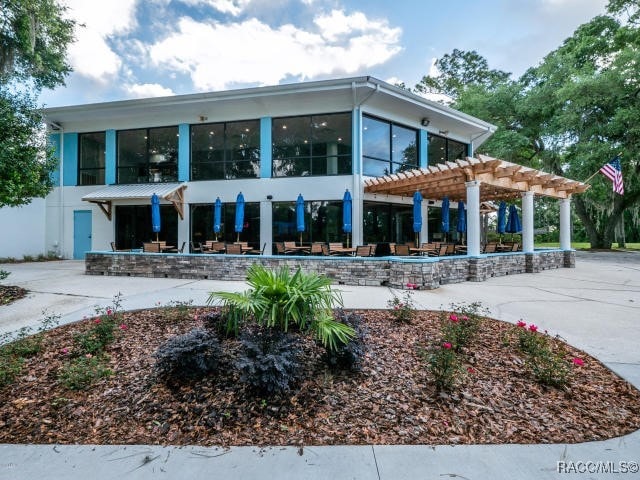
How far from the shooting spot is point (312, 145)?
12.6 meters

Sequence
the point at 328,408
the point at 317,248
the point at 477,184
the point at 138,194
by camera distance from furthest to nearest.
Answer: the point at 138,194 → the point at 317,248 → the point at 477,184 → the point at 328,408

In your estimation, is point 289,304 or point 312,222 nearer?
point 289,304

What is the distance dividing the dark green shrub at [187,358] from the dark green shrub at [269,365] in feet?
1.18

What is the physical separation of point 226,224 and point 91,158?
7685 millimetres

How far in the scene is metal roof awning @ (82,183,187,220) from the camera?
12.5 meters

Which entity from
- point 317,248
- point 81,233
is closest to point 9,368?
point 317,248

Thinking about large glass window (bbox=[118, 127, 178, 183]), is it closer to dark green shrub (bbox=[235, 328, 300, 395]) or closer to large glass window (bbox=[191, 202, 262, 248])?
large glass window (bbox=[191, 202, 262, 248])

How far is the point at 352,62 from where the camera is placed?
18.1 m

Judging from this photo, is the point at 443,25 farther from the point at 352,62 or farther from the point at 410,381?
the point at 410,381

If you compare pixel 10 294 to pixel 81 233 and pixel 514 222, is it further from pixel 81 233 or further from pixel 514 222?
pixel 514 222

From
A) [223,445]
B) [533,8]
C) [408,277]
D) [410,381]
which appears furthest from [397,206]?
[223,445]

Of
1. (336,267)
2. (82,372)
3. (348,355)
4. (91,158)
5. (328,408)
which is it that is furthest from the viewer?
(91,158)

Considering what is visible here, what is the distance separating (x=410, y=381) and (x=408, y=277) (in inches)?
188

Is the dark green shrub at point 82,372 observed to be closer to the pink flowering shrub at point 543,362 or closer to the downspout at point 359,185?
the pink flowering shrub at point 543,362
